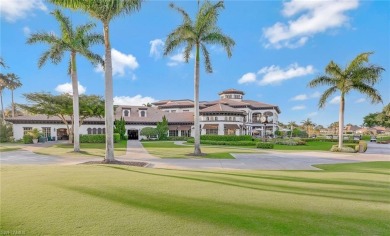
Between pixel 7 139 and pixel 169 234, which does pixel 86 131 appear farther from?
pixel 169 234

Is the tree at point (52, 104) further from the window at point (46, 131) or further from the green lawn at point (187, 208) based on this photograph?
the green lawn at point (187, 208)

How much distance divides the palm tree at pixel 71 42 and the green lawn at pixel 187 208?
1571 cm

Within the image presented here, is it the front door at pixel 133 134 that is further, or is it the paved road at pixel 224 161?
the front door at pixel 133 134

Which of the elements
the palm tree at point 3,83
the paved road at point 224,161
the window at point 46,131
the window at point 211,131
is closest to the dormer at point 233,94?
the window at point 211,131

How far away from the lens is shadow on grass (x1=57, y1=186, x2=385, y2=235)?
432 centimetres

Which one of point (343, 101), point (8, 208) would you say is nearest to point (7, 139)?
point (8, 208)

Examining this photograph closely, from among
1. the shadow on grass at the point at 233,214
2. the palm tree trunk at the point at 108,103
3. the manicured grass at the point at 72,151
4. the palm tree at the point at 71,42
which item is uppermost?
the palm tree at the point at 71,42

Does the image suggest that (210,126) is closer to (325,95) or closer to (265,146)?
(265,146)

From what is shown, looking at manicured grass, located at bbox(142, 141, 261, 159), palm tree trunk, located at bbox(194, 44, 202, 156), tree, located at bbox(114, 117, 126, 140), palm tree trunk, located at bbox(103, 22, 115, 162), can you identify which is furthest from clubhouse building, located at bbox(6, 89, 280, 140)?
palm tree trunk, located at bbox(103, 22, 115, 162)

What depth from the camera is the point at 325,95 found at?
26.8 m

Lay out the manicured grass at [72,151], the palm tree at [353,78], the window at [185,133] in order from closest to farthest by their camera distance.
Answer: the manicured grass at [72,151]
the palm tree at [353,78]
the window at [185,133]

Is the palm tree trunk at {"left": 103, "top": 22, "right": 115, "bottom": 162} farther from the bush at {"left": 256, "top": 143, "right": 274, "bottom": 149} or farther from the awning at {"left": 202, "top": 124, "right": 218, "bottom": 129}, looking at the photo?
the awning at {"left": 202, "top": 124, "right": 218, "bottom": 129}

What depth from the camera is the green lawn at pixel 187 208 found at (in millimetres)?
4191

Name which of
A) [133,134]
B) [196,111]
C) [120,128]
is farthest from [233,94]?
[196,111]
